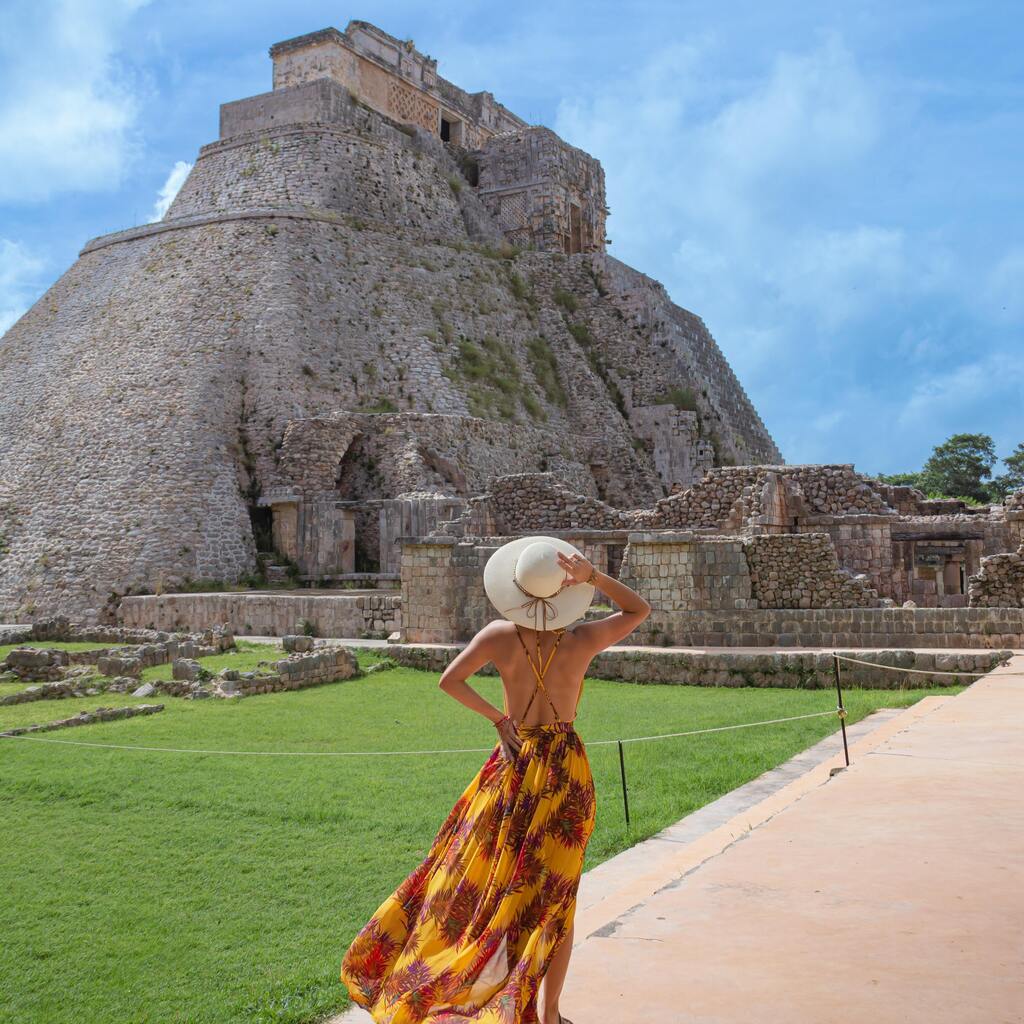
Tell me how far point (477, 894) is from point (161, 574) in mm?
21138

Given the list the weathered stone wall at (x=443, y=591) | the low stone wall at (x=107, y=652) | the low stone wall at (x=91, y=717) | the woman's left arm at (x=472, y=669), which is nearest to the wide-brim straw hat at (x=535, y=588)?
the woman's left arm at (x=472, y=669)

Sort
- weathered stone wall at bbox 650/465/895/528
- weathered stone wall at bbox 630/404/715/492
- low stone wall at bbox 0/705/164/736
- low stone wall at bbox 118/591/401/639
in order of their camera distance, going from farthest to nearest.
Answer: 1. weathered stone wall at bbox 630/404/715/492
2. low stone wall at bbox 118/591/401/639
3. weathered stone wall at bbox 650/465/895/528
4. low stone wall at bbox 0/705/164/736

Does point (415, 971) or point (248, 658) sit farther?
point (248, 658)

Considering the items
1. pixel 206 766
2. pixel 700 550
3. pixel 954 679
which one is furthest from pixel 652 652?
pixel 206 766

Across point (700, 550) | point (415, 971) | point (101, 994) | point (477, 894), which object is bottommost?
point (101, 994)

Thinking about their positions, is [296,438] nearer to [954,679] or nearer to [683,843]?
[954,679]

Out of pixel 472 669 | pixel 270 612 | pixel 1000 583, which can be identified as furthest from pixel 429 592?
pixel 472 669

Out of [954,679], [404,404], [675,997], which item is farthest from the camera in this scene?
[404,404]

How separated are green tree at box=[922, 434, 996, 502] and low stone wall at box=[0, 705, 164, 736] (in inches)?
1609

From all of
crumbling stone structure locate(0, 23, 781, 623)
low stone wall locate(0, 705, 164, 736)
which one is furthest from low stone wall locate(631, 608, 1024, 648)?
crumbling stone structure locate(0, 23, 781, 623)

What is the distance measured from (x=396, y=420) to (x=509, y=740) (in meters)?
23.9

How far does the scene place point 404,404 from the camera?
2912 centimetres

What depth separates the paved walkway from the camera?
3.30 m

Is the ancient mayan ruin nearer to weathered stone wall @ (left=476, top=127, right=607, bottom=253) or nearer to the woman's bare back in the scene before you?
weathered stone wall @ (left=476, top=127, right=607, bottom=253)
